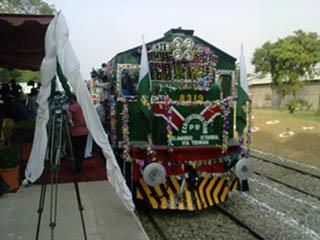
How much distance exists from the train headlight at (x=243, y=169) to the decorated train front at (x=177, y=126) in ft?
0.06

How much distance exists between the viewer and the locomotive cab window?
22.7ft

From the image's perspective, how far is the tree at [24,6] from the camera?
22.6m

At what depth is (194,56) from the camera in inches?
280

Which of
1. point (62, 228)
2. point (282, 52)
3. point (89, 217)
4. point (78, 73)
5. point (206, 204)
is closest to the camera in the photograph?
point (78, 73)

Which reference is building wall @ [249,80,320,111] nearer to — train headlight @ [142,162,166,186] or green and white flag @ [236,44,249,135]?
green and white flag @ [236,44,249,135]

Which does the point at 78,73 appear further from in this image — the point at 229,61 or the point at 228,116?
the point at 229,61

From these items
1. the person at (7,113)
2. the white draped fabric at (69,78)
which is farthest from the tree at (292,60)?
the white draped fabric at (69,78)

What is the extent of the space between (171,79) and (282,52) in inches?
1083

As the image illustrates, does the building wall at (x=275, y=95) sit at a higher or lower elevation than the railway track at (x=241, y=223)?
higher

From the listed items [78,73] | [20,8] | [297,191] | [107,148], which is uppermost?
[20,8]

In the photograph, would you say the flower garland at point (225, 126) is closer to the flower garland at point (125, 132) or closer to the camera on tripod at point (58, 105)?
the flower garland at point (125, 132)

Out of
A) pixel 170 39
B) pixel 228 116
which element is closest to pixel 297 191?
pixel 228 116

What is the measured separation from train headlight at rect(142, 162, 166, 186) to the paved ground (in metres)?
0.60

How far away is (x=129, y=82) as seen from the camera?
22.7 ft
